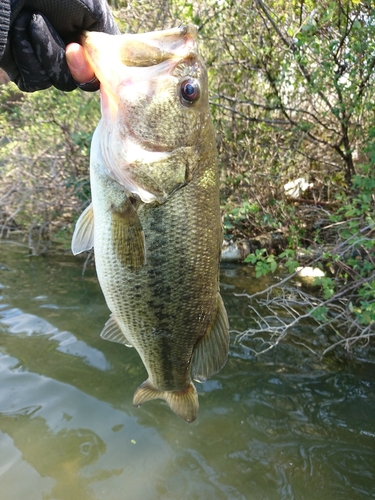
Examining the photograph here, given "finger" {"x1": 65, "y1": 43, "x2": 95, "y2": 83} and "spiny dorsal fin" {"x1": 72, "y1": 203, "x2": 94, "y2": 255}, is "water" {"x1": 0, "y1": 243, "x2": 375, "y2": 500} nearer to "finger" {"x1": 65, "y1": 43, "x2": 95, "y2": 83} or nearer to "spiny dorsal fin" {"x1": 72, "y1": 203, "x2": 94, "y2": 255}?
"spiny dorsal fin" {"x1": 72, "y1": 203, "x2": 94, "y2": 255}

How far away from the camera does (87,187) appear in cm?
678

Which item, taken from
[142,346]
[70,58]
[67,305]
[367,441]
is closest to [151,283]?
[142,346]

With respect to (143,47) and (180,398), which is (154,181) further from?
(180,398)

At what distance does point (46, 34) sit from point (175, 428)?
10.3 ft

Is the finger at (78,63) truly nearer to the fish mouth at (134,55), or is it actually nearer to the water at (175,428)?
the fish mouth at (134,55)

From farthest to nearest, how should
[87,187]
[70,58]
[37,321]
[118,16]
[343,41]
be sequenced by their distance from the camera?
[87,187] → [118,16] → [37,321] → [343,41] → [70,58]

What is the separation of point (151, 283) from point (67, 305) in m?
4.21

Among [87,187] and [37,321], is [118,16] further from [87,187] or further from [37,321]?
[37,321]

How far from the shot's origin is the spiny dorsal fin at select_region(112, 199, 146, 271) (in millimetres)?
1630

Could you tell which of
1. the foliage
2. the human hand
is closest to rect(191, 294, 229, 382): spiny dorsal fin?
the human hand

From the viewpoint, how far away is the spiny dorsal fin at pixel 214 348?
1.90m

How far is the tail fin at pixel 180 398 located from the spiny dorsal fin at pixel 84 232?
864 mm

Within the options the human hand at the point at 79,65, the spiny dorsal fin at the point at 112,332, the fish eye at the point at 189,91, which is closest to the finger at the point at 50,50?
the human hand at the point at 79,65

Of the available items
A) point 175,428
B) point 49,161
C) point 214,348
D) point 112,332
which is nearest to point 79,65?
point 112,332
